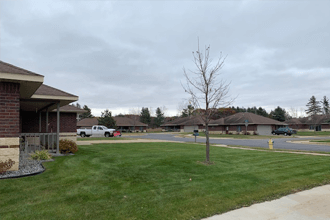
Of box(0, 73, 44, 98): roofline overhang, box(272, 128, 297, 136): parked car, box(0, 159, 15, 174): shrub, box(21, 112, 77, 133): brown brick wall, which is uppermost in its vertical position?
box(0, 73, 44, 98): roofline overhang

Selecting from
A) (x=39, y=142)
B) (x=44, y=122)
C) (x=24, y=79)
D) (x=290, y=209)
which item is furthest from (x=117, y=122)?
(x=290, y=209)

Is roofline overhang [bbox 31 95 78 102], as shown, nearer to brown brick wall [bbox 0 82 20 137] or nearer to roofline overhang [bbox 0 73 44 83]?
brown brick wall [bbox 0 82 20 137]

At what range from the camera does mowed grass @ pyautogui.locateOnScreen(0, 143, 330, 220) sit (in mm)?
4879

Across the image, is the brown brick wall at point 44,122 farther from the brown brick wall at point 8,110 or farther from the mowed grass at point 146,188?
the brown brick wall at point 8,110

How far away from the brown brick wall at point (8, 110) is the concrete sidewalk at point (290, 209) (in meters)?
7.19

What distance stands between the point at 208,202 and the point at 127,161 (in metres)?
5.00

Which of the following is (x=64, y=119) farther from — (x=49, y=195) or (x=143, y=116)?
(x=143, y=116)

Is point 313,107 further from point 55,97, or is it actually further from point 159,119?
point 55,97

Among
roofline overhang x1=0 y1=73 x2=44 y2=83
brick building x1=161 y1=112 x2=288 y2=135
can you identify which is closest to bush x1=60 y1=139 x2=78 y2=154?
roofline overhang x1=0 y1=73 x2=44 y2=83

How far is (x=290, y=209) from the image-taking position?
5379 millimetres

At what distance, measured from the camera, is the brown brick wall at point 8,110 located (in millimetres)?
8047

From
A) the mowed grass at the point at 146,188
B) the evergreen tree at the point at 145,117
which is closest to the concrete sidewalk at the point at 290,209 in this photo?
the mowed grass at the point at 146,188

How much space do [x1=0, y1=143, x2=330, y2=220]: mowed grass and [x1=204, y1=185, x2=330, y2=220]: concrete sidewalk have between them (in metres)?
0.26

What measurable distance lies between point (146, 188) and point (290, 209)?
136 inches
